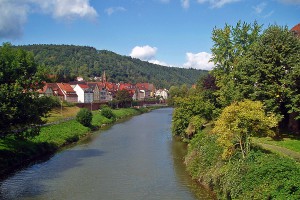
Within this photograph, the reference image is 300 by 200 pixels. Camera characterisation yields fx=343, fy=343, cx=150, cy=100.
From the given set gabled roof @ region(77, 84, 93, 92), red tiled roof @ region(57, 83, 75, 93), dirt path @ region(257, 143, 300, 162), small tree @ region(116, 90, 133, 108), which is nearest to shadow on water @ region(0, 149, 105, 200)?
dirt path @ region(257, 143, 300, 162)

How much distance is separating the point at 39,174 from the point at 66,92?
76.9m

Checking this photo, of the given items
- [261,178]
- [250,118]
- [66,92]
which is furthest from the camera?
[66,92]

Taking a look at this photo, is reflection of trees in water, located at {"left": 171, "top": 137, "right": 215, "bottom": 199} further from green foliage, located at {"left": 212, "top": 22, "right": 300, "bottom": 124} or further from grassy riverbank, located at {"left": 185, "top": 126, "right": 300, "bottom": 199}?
green foliage, located at {"left": 212, "top": 22, "right": 300, "bottom": 124}

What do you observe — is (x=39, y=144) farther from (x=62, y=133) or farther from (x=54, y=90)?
(x=54, y=90)

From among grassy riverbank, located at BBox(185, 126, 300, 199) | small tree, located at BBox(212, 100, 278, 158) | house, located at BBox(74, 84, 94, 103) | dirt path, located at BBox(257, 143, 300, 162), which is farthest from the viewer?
house, located at BBox(74, 84, 94, 103)

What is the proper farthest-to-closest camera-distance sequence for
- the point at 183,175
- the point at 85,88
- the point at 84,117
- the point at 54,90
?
the point at 85,88 < the point at 54,90 < the point at 84,117 < the point at 183,175

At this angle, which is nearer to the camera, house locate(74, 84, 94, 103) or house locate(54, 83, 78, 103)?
house locate(54, 83, 78, 103)

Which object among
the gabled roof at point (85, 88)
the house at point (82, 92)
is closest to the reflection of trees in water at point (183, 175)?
the house at point (82, 92)

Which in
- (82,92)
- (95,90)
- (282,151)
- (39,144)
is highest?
(95,90)

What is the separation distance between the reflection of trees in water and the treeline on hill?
2.26 feet

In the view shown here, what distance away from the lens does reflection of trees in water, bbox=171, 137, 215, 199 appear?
25141 mm

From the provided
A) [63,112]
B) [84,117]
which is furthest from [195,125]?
[63,112]

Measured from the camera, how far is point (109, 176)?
30828 mm

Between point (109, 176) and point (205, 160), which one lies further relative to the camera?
point (109, 176)
